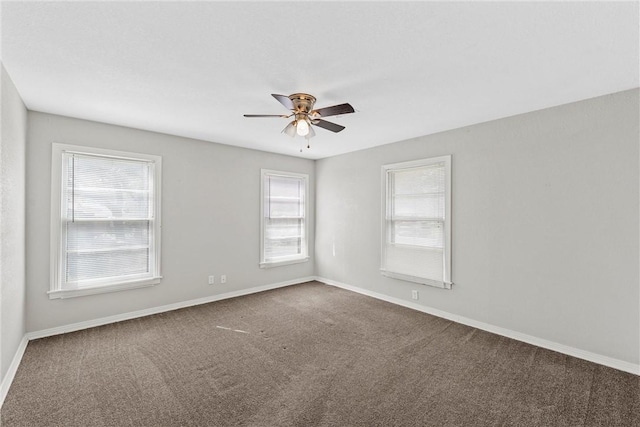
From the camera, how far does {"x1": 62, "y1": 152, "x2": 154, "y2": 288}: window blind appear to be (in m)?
3.58

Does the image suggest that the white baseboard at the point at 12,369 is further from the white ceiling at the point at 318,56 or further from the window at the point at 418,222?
the window at the point at 418,222

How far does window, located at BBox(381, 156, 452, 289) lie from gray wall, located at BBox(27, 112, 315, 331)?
198 cm

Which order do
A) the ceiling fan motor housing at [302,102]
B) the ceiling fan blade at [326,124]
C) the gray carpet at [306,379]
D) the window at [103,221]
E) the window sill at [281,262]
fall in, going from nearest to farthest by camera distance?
the gray carpet at [306,379] < the ceiling fan motor housing at [302,102] < the ceiling fan blade at [326,124] < the window at [103,221] < the window sill at [281,262]

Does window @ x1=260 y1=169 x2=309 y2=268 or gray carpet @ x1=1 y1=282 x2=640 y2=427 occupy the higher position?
window @ x1=260 y1=169 x2=309 y2=268

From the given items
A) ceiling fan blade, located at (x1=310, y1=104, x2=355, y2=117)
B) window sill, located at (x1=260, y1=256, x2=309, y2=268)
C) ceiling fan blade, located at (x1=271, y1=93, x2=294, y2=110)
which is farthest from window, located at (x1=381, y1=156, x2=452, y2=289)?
ceiling fan blade, located at (x1=271, y1=93, x2=294, y2=110)

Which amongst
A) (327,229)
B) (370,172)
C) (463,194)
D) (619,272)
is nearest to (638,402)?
(619,272)

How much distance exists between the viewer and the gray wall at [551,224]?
9.08 feet

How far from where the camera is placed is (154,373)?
2668mm

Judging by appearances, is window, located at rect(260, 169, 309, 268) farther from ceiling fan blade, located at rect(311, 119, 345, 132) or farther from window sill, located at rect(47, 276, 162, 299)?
ceiling fan blade, located at rect(311, 119, 345, 132)

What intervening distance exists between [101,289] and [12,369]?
1.21 meters

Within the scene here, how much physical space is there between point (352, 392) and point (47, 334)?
11.6ft

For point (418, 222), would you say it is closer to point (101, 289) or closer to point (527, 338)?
point (527, 338)

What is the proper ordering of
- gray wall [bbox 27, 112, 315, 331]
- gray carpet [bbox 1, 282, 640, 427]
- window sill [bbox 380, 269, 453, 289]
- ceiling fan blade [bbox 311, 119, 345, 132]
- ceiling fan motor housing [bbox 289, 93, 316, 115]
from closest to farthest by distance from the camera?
gray carpet [bbox 1, 282, 640, 427] < ceiling fan motor housing [bbox 289, 93, 316, 115] < ceiling fan blade [bbox 311, 119, 345, 132] < gray wall [bbox 27, 112, 315, 331] < window sill [bbox 380, 269, 453, 289]

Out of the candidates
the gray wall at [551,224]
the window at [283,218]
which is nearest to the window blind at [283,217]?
the window at [283,218]
